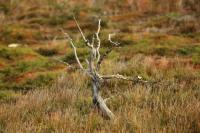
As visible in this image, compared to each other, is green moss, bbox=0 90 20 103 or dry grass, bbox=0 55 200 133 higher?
dry grass, bbox=0 55 200 133

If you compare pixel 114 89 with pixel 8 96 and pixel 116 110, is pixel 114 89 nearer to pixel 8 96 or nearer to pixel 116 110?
pixel 116 110

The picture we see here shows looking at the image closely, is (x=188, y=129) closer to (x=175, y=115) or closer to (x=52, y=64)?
(x=175, y=115)

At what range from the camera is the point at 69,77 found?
1359 cm

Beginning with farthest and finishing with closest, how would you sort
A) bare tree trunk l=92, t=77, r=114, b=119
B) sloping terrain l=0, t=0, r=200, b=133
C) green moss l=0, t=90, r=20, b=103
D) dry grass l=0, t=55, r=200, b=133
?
1. green moss l=0, t=90, r=20, b=103
2. bare tree trunk l=92, t=77, r=114, b=119
3. sloping terrain l=0, t=0, r=200, b=133
4. dry grass l=0, t=55, r=200, b=133

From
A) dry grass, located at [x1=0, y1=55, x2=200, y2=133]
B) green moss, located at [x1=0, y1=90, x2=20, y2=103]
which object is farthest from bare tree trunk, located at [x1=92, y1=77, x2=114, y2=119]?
green moss, located at [x1=0, y1=90, x2=20, y2=103]

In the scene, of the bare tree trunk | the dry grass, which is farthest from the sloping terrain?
the bare tree trunk

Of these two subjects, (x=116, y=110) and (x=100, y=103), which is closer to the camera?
(x=100, y=103)

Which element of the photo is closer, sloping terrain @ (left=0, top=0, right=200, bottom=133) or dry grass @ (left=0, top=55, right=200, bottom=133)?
dry grass @ (left=0, top=55, right=200, bottom=133)

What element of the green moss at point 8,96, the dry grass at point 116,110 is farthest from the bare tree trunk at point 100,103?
the green moss at point 8,96

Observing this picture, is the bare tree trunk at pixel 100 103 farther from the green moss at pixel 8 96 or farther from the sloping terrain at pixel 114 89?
the green moss at pixel 8 96

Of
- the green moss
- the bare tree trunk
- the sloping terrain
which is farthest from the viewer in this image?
the green moss

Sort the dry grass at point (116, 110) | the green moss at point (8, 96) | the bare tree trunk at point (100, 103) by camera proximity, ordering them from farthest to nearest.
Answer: the green moss at point (8, 96)
the bare tree trunk at point (100, 103)
the dry grass at point (116, 110)

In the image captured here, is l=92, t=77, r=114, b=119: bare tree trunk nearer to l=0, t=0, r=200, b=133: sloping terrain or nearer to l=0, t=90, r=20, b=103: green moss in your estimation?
l=0, t=0, r=200, b=133: sloping terrain

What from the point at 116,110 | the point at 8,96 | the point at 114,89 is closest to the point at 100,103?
the point at 116,110
